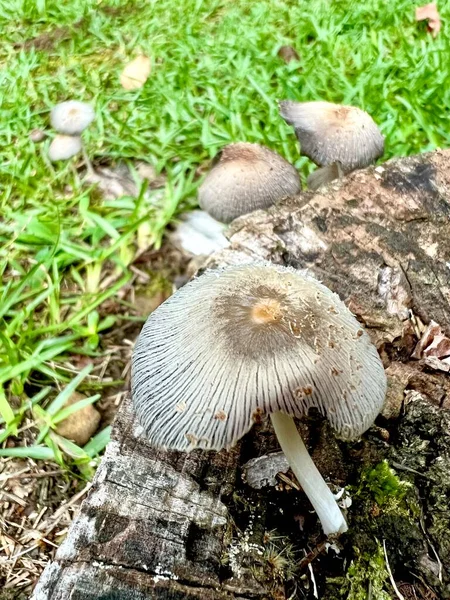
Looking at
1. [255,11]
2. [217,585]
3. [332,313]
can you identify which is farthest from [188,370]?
[255,11]

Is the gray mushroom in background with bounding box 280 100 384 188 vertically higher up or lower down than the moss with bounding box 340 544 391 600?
higher up

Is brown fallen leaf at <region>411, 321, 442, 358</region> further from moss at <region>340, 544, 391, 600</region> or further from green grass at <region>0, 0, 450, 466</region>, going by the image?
green grass at <region>0, 0, 450, 466</region>

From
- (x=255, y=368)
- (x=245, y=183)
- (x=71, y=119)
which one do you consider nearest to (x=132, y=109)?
(x=71, y=119)

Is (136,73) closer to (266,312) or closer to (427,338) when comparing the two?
(427,338)

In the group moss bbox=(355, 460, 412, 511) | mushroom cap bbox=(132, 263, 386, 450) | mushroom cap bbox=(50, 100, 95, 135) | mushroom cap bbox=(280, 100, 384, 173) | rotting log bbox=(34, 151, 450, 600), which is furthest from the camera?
mushroom cap bbox=(50, 100, 95, 135)

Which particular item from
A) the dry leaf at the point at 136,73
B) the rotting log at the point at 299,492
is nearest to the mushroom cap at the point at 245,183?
the rotting log at the point at 299,492

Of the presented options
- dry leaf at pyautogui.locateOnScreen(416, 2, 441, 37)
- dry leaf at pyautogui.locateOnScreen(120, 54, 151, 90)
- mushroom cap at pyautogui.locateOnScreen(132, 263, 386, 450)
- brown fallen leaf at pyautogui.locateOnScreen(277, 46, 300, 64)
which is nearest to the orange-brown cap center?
mushroom cap at pyautogui.locateOnScreen(132, 263, 386, 450)

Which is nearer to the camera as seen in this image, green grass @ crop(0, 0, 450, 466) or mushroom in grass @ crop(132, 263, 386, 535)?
mushroom in grass @ crop(132, 263, 386, 535)
